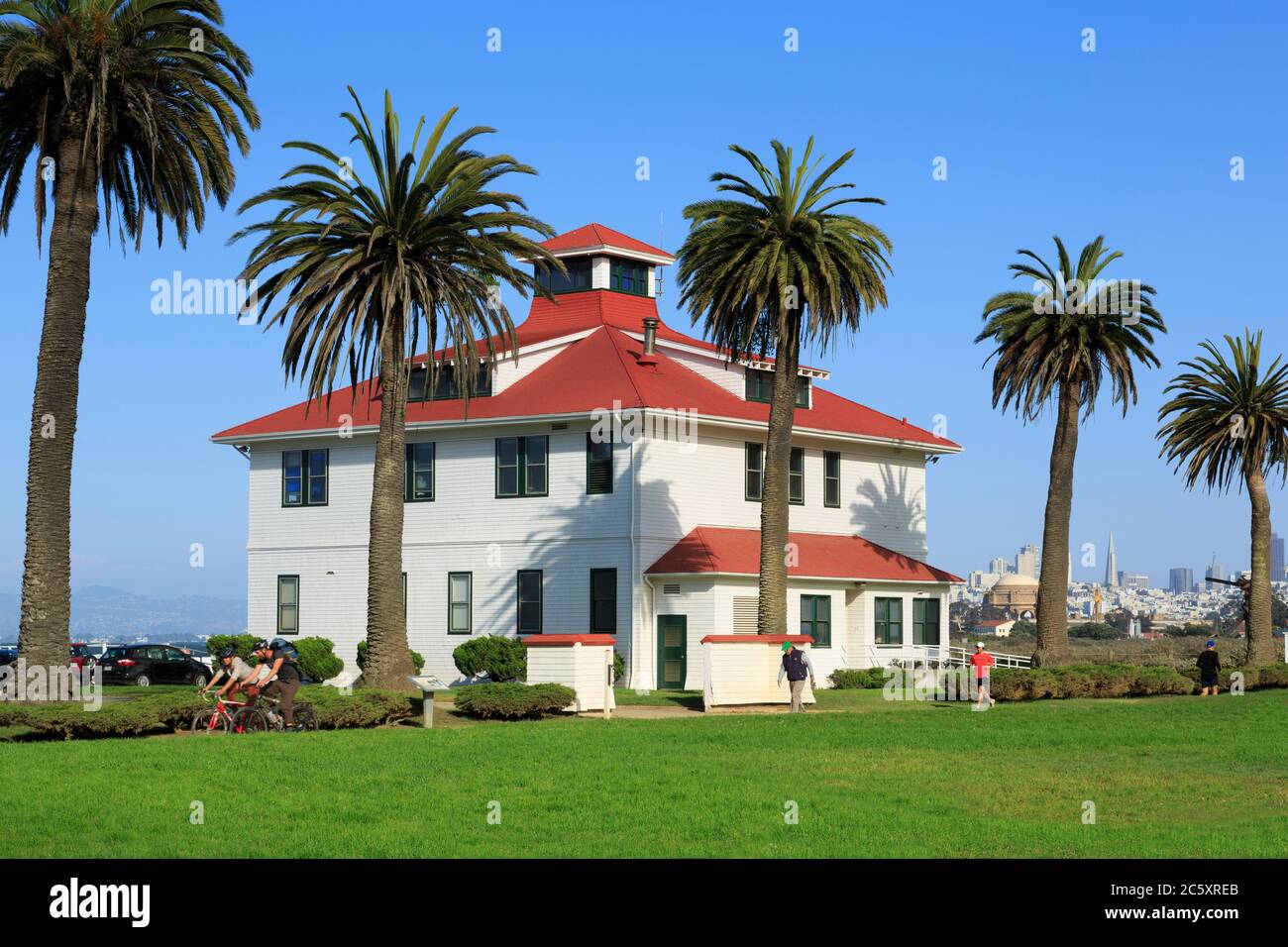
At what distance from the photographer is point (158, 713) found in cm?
2795

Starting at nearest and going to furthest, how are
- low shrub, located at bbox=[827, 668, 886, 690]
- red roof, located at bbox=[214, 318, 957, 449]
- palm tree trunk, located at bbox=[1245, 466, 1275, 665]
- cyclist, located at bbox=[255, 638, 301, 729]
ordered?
cyclist, located at bbox=[255, 638, 301, 729] → red roof, located at bbox=[214, 318, 957, 449] → low shrub, located at bbox=[827, 668, 886, 690] → palm tree trunk, located at bbox=[1245, 466, 1275, 665]

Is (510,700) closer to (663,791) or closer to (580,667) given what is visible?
(580,667)

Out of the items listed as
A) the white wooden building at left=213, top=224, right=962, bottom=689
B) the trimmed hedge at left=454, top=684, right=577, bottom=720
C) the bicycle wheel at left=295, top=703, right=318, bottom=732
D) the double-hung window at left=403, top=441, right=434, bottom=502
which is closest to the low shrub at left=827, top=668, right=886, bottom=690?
the white wooden building at left=213, top=224, right=962, bottom=689

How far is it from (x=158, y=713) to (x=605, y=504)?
22455 millimetres

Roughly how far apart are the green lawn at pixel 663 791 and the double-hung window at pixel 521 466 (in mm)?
19717

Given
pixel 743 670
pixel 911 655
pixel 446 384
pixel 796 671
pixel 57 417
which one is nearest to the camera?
pixel 57 417

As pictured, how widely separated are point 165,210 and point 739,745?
16028mm

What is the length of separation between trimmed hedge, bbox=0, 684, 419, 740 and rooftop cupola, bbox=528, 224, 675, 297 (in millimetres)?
28435

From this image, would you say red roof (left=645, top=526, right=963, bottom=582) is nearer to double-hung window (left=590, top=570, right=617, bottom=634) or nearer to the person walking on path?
double-hung window (left=590, top=570, right=617, bottom=634)

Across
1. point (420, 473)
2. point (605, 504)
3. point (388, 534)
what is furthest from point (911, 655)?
point (388, 534)

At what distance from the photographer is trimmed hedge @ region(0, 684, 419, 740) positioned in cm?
2691

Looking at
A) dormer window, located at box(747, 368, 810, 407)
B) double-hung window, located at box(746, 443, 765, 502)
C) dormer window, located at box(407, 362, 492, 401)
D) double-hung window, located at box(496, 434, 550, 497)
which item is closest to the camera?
double-hung window, located at box(496, 434, 550, 497)

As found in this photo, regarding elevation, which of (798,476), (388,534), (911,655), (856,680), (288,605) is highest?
(798,476)
